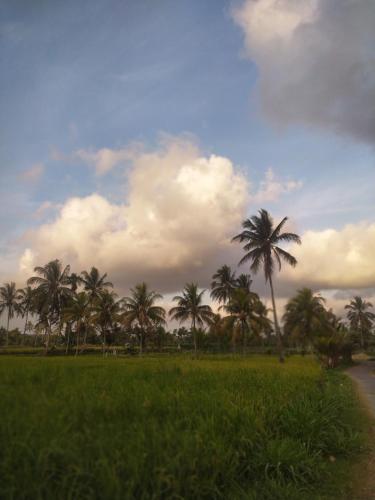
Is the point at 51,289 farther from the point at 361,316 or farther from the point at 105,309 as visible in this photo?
the point at 361,316

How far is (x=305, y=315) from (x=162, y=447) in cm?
3716

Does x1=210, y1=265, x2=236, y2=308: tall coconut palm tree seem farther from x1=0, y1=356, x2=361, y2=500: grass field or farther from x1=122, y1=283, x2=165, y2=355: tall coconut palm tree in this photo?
x1=0, y1=356, x2=361, y2=500: grass field

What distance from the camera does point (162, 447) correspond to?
11.7 ft

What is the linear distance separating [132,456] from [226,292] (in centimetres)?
4032

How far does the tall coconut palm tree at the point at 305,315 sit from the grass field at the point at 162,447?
33.0m

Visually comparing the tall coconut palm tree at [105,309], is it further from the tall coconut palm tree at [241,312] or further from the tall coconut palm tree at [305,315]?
the tall coconut palm tree at [305,315]

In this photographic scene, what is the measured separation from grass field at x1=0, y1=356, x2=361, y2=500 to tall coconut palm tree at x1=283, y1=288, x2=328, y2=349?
33041mm

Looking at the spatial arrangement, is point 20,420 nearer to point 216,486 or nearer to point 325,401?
point 216,486

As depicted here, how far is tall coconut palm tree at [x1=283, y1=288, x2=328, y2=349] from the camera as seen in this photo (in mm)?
37562

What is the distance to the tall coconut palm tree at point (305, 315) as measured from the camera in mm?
37562

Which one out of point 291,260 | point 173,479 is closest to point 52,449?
point 173,479

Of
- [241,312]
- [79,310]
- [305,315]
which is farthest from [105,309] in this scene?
[305,315]

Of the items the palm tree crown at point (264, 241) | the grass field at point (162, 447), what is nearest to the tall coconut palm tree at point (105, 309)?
the palm tree crown at point (264, 241)

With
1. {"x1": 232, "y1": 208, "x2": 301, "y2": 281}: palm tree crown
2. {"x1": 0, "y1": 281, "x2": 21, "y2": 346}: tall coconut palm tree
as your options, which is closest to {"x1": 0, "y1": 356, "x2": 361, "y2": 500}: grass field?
{"x1": 232, "y1": 208, "x2": 301, "y2": 281}: palm tree crown
